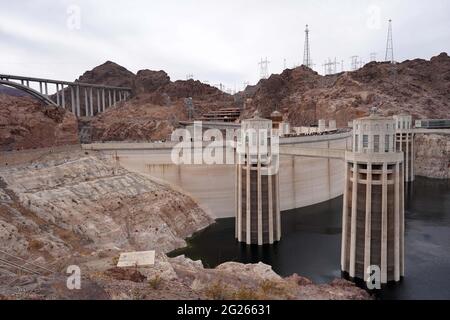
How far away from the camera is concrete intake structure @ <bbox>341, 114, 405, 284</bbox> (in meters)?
25.9

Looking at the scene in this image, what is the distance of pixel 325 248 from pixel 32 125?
36591 mm

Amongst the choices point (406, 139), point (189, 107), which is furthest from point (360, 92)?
point (189, 107)

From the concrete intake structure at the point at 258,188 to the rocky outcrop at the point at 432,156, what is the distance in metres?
50.8

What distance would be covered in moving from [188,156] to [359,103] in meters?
55.4

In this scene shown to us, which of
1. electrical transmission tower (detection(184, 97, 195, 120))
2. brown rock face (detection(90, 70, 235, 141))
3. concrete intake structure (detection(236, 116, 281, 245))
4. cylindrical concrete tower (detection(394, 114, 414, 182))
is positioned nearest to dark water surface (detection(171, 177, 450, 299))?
concrete intake structure (detection(236, 116, 281, 245))

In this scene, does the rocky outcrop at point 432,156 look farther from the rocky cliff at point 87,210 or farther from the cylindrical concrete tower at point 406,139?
the rocky cliff at point 87,210

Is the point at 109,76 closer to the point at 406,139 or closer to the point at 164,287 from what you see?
the point at 406,139

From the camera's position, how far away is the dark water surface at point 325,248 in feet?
87.8

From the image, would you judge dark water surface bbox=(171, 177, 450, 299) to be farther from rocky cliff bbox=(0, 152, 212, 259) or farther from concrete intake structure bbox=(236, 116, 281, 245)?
rocky cliff bbox=(0, 152, 212, 259)

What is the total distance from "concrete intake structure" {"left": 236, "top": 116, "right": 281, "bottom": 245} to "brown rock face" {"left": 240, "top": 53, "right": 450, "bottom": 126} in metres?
52.8

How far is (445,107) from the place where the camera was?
293ft

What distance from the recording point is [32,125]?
142 ft

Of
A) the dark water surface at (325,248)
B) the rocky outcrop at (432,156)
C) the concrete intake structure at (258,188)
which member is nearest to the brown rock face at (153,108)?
the dark water surface at (325,248)
